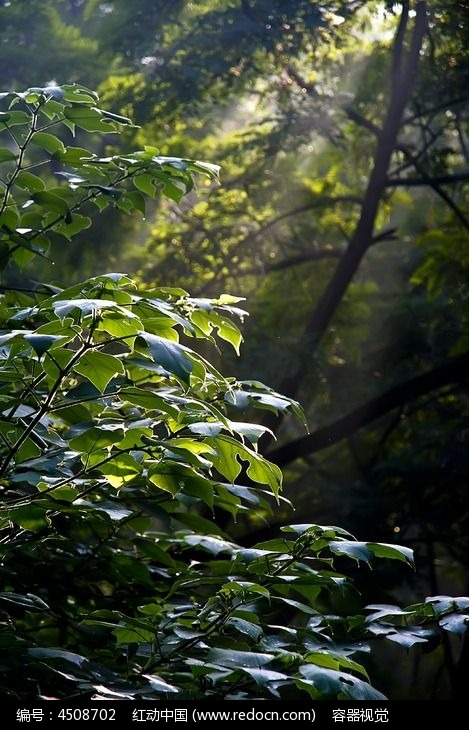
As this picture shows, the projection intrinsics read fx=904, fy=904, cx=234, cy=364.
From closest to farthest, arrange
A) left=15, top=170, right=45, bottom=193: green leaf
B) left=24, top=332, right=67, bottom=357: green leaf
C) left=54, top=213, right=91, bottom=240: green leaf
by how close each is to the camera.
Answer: left=24, top=332, right=67, bottom=357: green leaf < left=15, top=170, right=45, bottom=193: green leaf < left=54, top=213, right=91, bottom=240: green leaf

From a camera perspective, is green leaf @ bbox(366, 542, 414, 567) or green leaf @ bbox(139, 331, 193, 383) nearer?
green leaf @ bbox(139, 331, 193, 383)

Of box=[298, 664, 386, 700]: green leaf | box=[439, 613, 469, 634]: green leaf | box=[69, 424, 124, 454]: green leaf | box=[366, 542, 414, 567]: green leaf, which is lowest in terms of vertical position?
box=[298, 664, 386, 700]: green leaf

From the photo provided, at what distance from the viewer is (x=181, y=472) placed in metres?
1.47

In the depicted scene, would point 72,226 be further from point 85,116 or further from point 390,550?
point 390,550

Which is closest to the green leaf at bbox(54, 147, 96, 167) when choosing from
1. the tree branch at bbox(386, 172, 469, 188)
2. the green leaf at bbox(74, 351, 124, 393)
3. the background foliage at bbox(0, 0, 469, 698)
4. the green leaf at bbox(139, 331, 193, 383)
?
the green leaf at bbox(74, 351, 124, 393)

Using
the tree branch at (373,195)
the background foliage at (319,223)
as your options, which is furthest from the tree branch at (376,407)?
the tree branch at (373,195)

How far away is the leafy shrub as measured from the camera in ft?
4.32

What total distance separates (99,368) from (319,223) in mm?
5361

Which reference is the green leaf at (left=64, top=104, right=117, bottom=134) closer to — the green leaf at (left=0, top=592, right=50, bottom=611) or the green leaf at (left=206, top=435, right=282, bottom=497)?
the green leaf at (left=206, top=435, right=282, bottom=497)

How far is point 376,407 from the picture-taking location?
535cm

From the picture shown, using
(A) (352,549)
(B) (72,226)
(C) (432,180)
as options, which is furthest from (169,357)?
(C) (432,180)

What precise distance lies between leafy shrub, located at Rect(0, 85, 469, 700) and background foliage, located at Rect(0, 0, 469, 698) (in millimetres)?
3037

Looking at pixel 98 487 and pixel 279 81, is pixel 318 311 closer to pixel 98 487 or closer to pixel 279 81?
pixel 279 81

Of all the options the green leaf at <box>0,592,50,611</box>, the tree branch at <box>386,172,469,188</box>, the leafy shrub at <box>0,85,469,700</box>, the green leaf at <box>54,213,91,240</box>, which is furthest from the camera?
the tree branch at <box>386,172,469,188</box>
